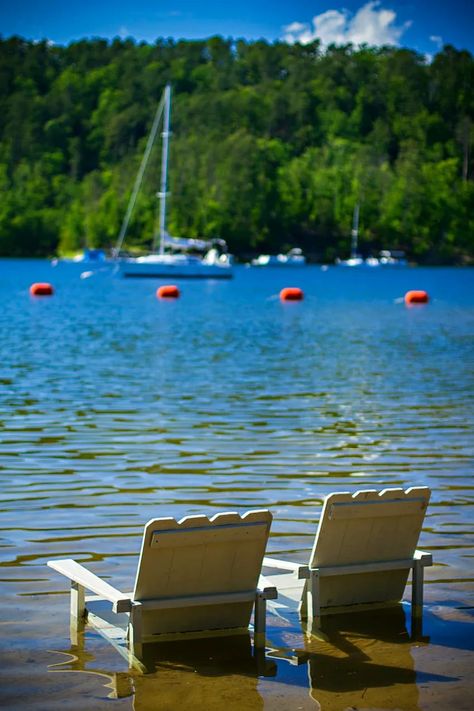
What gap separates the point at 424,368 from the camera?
103 ft

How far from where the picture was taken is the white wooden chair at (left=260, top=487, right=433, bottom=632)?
321 inches

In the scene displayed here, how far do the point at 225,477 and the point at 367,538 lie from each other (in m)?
6.56

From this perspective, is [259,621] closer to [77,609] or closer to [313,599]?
[313,599]

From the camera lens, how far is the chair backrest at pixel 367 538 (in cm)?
812

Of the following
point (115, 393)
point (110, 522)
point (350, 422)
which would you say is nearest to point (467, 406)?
point (350, 422)

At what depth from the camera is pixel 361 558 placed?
841 cm

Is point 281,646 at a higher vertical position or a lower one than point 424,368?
higher

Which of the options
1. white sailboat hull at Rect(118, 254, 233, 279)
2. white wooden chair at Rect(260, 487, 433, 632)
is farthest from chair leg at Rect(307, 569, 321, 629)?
white sailboat hull at Rect(118, 254, 233, 279)

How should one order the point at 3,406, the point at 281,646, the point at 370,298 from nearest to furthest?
the point at 281,646 → the point at 3,406 → the point at 370,298

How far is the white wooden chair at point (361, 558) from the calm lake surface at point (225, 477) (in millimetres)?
235

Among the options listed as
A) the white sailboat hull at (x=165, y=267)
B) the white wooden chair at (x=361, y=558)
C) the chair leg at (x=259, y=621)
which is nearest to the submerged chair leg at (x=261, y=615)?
the chair leg at (x=259, y=621)

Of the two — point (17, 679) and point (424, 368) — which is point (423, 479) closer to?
point (17, 679)

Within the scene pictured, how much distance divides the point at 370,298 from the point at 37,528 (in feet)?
257

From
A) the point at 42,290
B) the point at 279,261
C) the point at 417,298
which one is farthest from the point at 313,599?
the point at 279,261
